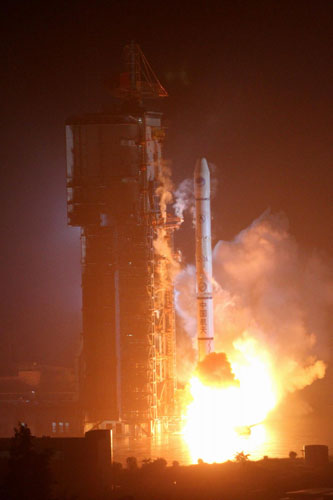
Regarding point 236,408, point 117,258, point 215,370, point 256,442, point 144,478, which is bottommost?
point 144,478

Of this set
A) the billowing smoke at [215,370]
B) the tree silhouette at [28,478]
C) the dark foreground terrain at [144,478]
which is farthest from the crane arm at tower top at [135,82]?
the tree silhouette at [28,478]

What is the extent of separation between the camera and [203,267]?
94062 millimetres

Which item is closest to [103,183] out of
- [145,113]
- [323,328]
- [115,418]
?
[145,113]

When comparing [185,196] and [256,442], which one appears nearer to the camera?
[256,442]

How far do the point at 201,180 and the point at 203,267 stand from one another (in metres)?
6.79

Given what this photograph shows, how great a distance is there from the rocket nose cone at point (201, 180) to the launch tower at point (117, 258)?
312cm

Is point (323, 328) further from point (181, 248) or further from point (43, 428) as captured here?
point (43, 428)

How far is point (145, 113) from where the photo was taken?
9369 cm

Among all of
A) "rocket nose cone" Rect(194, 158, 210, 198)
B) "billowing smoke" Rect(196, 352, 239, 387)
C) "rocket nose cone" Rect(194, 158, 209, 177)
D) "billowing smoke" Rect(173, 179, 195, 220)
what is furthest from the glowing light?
"rocket nose cone" Rect(194, 158, 209, 177)

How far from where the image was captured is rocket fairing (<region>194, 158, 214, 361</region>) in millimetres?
93625

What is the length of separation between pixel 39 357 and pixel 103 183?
1394 inches

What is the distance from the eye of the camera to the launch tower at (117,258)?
9338cm

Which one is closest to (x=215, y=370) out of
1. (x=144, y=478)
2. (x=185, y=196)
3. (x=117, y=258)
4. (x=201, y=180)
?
(x=117, y=258)

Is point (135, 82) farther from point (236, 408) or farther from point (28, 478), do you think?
point (28, 478)
